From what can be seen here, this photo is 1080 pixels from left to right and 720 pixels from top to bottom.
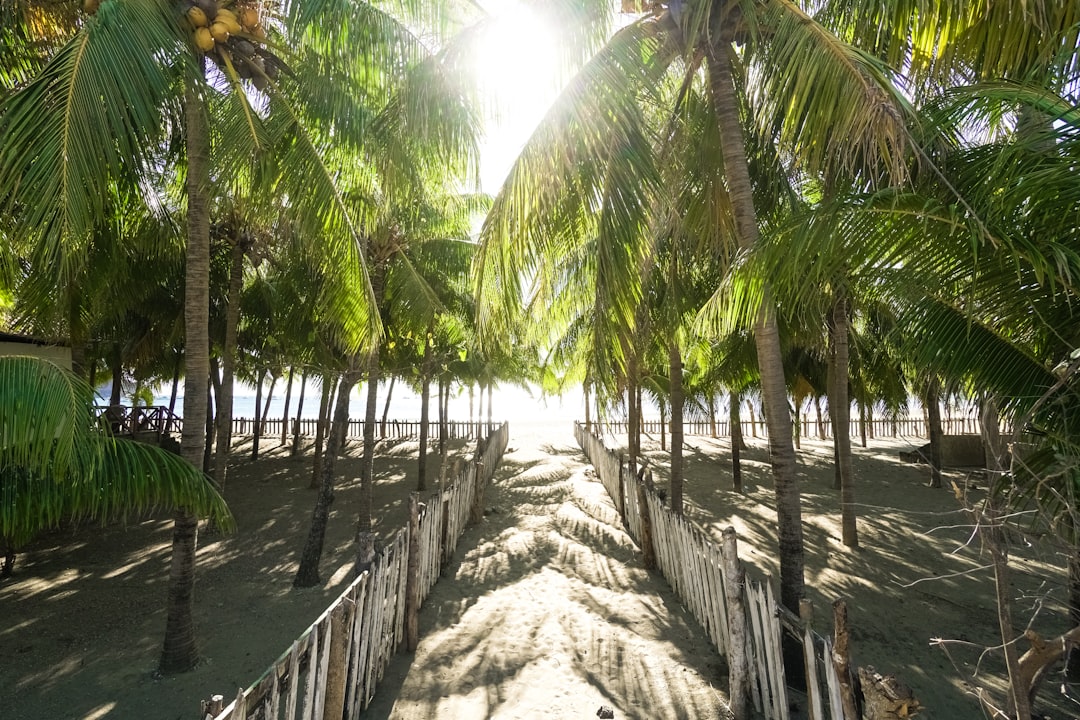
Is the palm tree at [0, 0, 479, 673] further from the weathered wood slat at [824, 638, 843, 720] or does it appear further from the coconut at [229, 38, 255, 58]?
the weathered wood slat at [824, 638, 843, 720]

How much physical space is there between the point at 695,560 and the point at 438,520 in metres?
3.37

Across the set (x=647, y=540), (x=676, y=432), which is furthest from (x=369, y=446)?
(x=676, y=432)

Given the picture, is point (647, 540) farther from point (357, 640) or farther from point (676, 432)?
point (357, 640)

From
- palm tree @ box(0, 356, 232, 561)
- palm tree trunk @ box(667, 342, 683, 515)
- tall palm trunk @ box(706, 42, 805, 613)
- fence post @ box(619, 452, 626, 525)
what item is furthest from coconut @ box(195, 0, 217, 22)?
fence post @ box(619, 452, 626, 525)

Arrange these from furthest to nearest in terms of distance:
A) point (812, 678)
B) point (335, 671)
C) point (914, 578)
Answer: point (914, 578), point (335, 671), point (812, 678)

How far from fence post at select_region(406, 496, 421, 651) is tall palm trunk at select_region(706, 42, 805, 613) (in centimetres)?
350

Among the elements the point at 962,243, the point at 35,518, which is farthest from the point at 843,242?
the point at 35,518

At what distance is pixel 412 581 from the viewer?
5.67m

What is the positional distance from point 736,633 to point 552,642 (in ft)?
6.70

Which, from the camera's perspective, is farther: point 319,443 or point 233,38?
point 319,443

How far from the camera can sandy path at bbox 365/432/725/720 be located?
4.50 m

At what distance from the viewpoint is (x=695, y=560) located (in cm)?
565

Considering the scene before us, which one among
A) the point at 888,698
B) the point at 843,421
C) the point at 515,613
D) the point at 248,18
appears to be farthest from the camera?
the point at 843,421

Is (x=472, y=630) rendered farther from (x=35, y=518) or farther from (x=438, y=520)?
(x=35, y=518)
